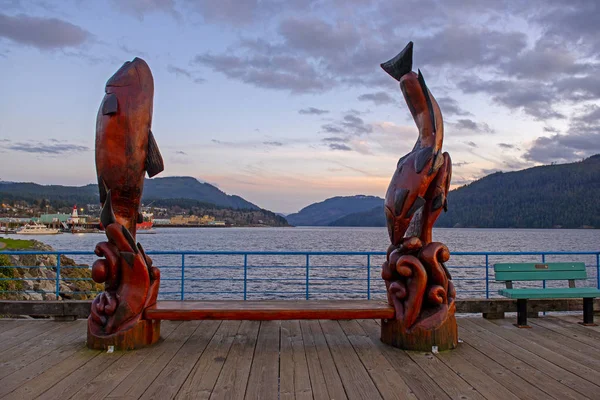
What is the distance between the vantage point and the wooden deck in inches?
143

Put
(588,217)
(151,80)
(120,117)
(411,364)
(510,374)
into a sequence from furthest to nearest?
(588,217) < (151,80) < (120,117) < (411,364) < (510,374)

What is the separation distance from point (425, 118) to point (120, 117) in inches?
128

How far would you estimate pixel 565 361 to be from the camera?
4465mm

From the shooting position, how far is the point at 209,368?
13.7ft

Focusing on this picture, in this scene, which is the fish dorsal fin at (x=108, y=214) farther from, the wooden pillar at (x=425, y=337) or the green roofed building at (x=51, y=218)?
the green roofed building at (x=51, y=218)

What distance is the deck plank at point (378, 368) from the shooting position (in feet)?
11.9

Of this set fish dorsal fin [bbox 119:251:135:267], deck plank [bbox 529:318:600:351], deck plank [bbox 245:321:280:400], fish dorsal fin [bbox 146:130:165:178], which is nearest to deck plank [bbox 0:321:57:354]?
fish dorsal fin [bbox 119:251:135:267]

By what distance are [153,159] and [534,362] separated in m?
4.38

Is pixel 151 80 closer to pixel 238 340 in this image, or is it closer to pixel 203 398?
pixel 238 340

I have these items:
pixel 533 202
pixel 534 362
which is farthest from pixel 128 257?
pixel 533 202

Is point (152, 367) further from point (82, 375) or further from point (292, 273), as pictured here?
point (292, 273)

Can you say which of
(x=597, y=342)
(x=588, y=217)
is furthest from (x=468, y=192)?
(x=597, y=342)

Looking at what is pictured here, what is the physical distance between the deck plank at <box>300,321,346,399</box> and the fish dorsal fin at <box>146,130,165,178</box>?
249cm

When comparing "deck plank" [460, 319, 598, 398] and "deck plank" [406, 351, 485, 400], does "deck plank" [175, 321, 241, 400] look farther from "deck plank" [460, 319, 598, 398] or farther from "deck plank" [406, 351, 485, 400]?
"deck plank" [460, 319, 598, 398]
